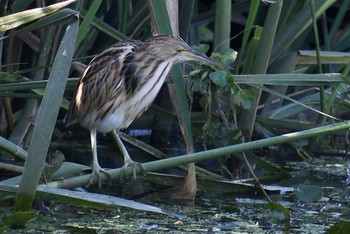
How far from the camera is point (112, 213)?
12.3 ft

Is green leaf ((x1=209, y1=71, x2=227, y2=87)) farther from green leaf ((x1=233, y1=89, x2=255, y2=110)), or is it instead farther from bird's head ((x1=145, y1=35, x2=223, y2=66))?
green leaf ((x1=233, y1=89, x2=255, y2=110))

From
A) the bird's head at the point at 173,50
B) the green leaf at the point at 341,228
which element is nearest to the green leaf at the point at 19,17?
the bird's head at the point at 173,50

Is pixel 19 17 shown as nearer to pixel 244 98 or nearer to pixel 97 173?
pixel 97 173

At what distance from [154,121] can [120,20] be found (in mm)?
731

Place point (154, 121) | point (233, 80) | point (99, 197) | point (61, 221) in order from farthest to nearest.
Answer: point (154, 121), point (233, 80), point (61, 221), point (99, 197)

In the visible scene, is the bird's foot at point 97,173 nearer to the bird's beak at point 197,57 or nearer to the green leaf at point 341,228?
the bird's beak at point 197,57

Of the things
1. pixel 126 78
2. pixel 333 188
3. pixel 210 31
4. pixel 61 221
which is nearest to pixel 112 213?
pixel 61 221

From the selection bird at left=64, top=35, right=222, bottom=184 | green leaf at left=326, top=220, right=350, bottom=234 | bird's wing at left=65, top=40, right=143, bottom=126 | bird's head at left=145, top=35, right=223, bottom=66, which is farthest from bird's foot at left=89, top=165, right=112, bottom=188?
green leaf at left=326, top=220, right=350, bottom=234

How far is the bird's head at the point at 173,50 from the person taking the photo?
3.79 meters

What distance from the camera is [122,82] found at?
4.01 meters

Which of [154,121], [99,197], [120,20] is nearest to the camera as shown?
[99,197]

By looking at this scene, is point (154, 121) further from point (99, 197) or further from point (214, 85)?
point (99, 197)

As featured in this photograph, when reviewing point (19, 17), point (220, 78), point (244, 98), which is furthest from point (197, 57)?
point (19, 17)

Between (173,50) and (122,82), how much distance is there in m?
0.29
